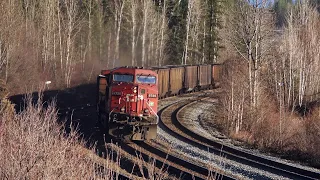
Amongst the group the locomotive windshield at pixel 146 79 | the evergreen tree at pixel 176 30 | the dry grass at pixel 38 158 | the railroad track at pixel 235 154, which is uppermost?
the evergreen tree at pixel 176 30

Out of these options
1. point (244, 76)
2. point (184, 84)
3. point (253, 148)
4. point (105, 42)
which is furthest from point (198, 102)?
point (105, 42)

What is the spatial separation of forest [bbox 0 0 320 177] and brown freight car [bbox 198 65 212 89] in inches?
106

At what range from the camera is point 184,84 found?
1323 inches

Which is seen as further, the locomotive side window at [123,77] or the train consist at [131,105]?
the locomotive side window at [123,77]

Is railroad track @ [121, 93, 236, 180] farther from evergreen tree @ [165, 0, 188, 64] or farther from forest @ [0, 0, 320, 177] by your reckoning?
evergreen tree @ [165, 0, 188, 64]

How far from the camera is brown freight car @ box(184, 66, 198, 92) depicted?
3341 centimetres

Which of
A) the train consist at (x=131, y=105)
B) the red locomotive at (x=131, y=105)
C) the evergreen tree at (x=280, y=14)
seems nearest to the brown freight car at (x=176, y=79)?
the train consist at (x=131, y=105)

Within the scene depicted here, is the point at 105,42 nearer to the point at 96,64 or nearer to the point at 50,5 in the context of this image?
the point at 96,64

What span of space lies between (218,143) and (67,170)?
9.27 m

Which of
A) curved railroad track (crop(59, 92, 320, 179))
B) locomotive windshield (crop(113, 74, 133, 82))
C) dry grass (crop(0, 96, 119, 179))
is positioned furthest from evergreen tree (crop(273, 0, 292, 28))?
dry grass (crop(0, 96, 119, 179))

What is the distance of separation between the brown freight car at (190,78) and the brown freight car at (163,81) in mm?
3372

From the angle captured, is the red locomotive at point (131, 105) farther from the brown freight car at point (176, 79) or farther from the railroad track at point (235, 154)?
the brown freight car at point (176, 79)

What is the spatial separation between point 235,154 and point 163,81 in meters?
15.1

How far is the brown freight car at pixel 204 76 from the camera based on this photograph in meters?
35.5
